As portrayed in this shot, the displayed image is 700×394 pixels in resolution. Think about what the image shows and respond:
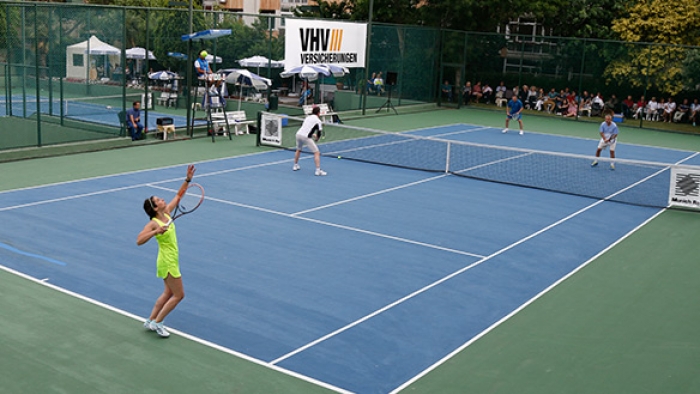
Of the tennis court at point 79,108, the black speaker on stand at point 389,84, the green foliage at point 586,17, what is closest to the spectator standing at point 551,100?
the green foliage at point 586,17

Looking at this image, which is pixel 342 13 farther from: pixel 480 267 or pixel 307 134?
pixel 480 267

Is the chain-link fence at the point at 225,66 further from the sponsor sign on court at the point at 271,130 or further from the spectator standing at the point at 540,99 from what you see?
the sponsor sign on court at the point at 271,130

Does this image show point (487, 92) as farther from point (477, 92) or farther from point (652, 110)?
point (652, 110)

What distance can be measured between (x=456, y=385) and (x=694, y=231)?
10.2 meters

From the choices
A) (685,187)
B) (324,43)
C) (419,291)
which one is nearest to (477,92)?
(324,43)

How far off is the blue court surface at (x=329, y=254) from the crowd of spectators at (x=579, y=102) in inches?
739

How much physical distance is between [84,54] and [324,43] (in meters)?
10.3

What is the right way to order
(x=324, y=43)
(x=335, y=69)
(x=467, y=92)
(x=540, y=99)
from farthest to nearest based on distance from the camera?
(x=467, y=92)
(x=540, y=99)
(x=335, y=69)
(x=324, y=43)

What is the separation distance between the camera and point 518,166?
2427cm

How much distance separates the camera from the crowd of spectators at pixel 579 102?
37000mm

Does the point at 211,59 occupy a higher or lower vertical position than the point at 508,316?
higher

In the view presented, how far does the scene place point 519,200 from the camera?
Result: 19.6m

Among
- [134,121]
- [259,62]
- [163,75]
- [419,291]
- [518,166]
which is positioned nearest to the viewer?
[419,291]

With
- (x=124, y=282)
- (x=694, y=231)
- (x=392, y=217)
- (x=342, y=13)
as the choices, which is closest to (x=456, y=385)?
(x=124, y=282)
